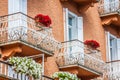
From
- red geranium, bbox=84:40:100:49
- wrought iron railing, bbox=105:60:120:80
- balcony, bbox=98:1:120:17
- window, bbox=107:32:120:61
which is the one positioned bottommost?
wrought iron railing, bbox=105:60:120:80

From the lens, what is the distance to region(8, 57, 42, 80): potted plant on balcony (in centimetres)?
1942

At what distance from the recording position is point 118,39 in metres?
29.3

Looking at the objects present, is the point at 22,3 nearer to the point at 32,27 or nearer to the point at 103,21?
the point at 32,27

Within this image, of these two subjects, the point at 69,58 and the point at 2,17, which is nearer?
the point at 2,17

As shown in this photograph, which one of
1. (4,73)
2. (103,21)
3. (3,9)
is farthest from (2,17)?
(103,21)

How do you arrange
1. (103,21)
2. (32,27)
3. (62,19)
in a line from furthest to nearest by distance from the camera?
(103,21), (62,19), (32,27)

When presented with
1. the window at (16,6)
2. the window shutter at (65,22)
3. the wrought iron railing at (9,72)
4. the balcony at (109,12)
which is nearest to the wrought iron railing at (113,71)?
the balcony at (109,12)

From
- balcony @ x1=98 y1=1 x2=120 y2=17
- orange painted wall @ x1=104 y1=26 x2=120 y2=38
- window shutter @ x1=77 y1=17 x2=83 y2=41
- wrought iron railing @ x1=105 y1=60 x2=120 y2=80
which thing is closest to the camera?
window shutter @ x1=77 y1=17 x2=83 y2=41

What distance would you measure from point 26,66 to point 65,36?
5.22 metres

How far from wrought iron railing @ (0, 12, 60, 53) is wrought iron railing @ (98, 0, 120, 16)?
275 inches

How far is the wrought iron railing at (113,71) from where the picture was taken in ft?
87.0

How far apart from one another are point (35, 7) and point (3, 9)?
2.04 meters

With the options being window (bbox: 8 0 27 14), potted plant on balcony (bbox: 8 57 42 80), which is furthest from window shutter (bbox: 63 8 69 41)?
potted plant on balcony (bbox: 8 57 42 80)

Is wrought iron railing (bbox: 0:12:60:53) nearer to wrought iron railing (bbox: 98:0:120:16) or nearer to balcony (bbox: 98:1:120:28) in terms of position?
balcony (bbox: 98:1:120:28)
